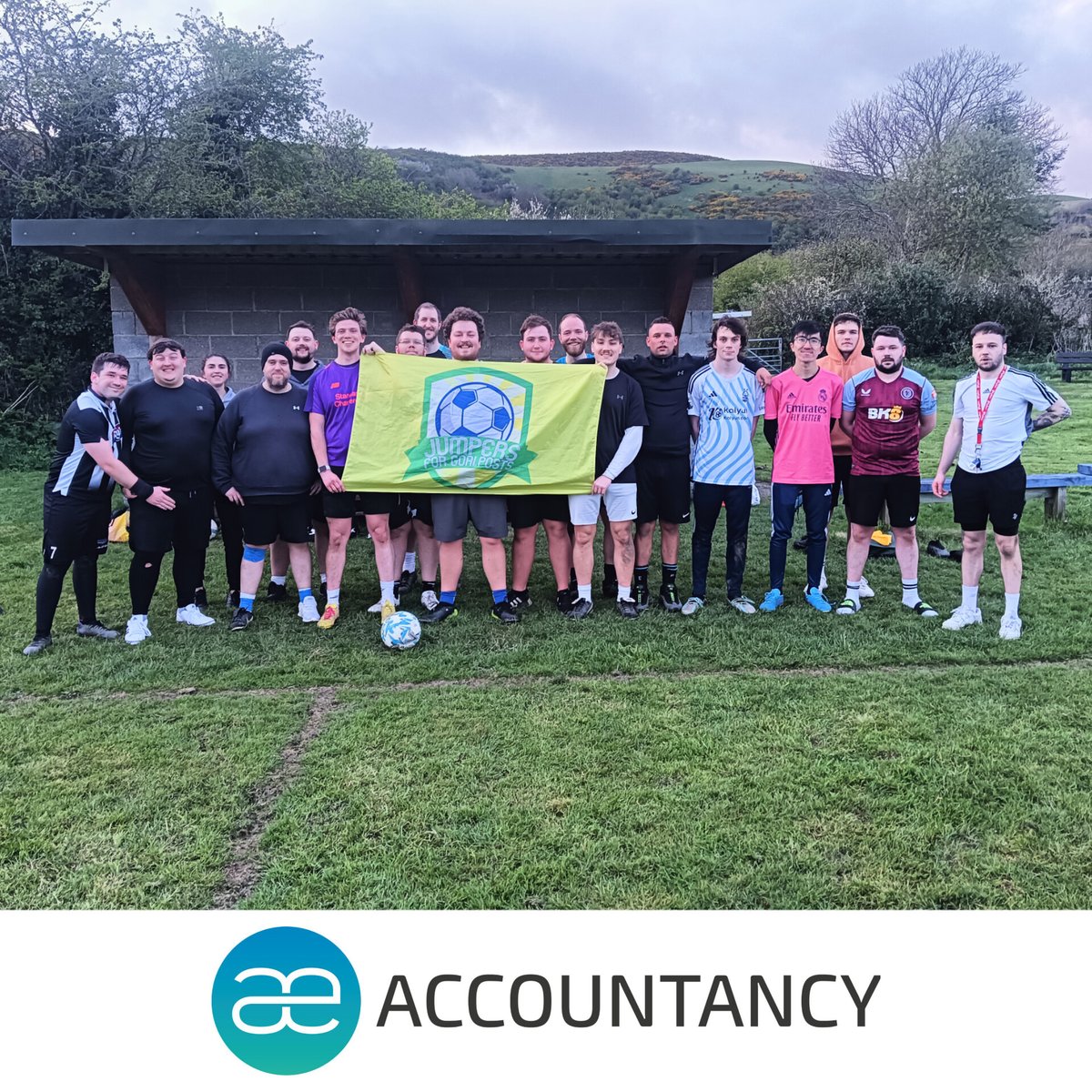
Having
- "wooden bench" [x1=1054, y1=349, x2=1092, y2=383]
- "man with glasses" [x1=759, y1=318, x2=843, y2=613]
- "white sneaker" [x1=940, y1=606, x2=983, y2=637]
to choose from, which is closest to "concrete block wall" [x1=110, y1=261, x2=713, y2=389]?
"man with glasses" [x1=759, y1=318, x2=843, y2=613]

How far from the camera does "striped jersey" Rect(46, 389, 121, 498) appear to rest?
4641mm

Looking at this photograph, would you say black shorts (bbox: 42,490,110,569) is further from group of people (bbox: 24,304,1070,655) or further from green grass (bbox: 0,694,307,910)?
A: green grass (bbox: 0,694,307,910)

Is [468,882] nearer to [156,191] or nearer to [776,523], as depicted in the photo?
[776,523]

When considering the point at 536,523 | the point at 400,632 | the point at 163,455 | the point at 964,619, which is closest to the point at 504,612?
the point at 536,523

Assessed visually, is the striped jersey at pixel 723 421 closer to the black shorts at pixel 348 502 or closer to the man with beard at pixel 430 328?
the man with beard at pixel 430 328

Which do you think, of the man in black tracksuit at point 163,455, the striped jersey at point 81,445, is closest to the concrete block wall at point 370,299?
the man in black tracksuit at point 163,455

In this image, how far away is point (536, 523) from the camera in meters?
5.26

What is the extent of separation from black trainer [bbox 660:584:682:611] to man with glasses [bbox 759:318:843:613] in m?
0.54

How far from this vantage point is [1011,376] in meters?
4.74

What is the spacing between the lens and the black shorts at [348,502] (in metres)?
5.16

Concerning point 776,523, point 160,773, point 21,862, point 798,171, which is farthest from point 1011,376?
point 798,171

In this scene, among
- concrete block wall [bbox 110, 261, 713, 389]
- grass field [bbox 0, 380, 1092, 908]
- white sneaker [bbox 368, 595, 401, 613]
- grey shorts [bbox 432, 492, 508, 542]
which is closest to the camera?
grass field [bbox 0, 380, 1092, 908]

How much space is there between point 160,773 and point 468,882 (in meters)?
1.47

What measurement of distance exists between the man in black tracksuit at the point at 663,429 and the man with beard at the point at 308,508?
2035 mm
